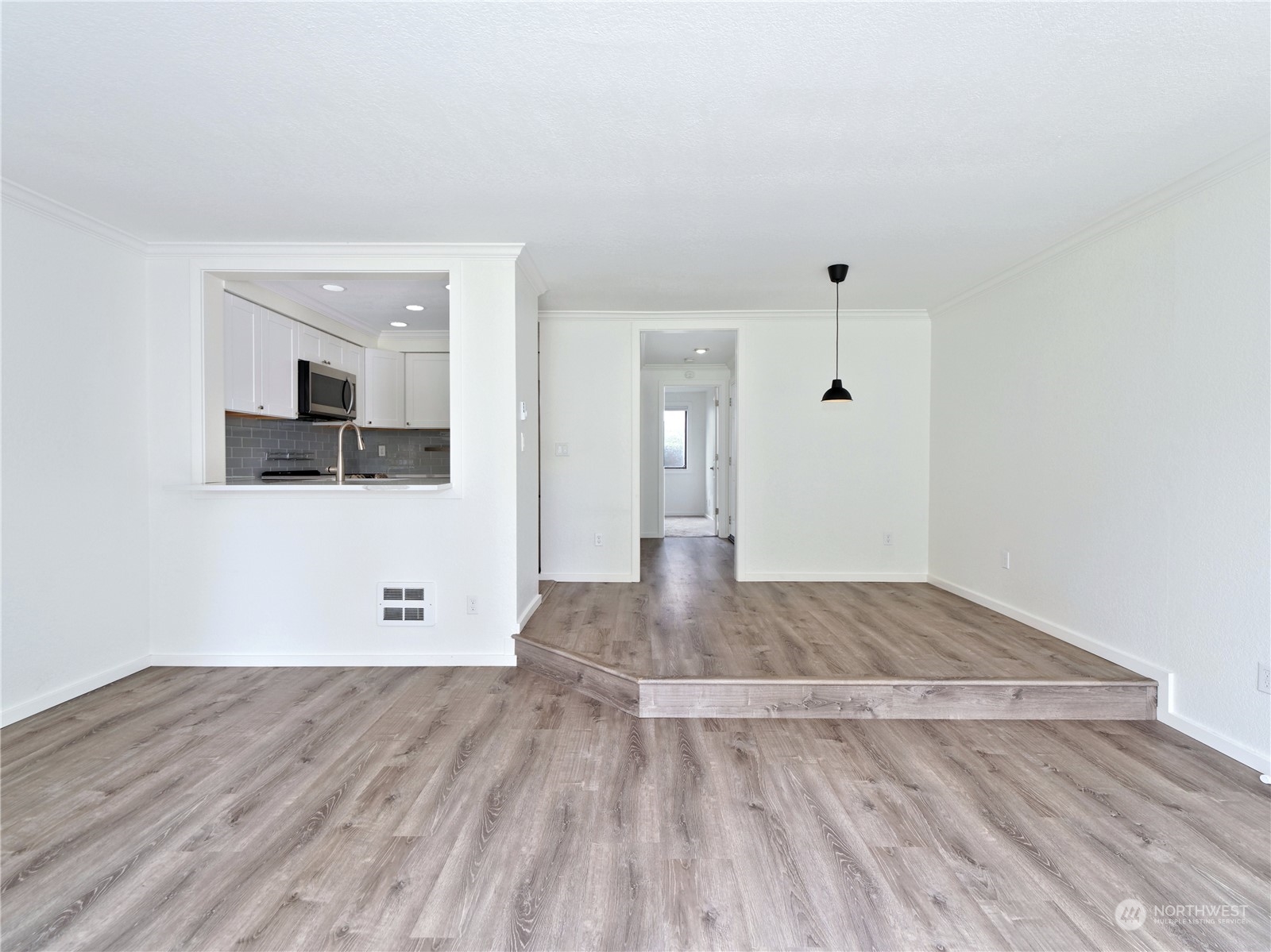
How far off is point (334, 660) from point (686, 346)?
4.62 metres

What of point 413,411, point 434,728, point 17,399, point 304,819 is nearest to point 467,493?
point 434,728

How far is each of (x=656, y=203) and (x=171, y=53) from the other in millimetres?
1799

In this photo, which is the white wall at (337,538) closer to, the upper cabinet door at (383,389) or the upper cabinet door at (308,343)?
the upper cabinet door at (308,343)

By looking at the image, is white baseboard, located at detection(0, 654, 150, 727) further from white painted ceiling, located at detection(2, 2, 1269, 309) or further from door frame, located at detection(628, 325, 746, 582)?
door frame, located at detection(628, 325, 746, 582)

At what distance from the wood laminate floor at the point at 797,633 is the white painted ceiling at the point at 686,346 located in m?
2.37

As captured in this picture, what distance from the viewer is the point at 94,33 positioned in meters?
1.65

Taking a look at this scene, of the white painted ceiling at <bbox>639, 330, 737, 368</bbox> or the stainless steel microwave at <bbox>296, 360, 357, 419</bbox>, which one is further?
the white painted ceiling at <bbox>639, 330, 737, 368</bbox>

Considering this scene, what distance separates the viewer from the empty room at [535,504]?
1.65m

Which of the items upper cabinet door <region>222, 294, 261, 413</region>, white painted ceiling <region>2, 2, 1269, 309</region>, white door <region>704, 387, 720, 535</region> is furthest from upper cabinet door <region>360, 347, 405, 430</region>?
white door <region>704, 387, 720, 535</region>

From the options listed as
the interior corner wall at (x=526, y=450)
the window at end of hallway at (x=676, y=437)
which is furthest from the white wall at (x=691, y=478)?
the interior corner wall at (x=526, y=450)

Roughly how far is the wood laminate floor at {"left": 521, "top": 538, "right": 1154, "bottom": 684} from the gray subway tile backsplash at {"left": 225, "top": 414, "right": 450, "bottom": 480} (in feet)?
7.97

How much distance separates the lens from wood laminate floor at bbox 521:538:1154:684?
9.85 ft

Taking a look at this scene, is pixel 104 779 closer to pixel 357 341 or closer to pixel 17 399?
pixel 17 399

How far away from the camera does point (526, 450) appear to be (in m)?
3.86
